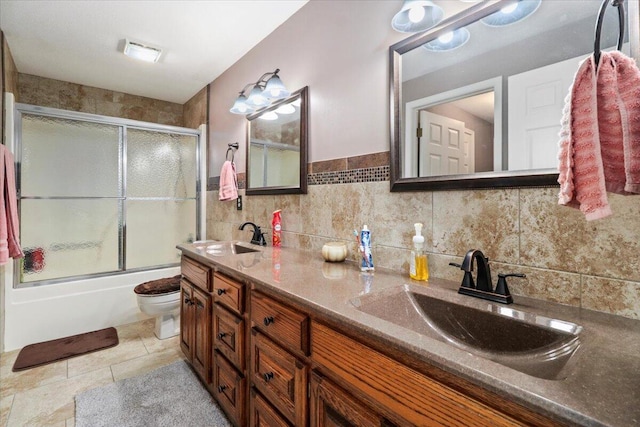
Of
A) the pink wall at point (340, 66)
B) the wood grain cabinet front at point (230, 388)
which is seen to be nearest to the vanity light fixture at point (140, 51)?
the pink wall at point (340, 66)

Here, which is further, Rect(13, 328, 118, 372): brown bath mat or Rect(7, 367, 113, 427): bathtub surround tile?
Rect(13, 328, 118, 372): brown bath mat

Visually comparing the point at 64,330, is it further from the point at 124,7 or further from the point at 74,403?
the point at 124,7

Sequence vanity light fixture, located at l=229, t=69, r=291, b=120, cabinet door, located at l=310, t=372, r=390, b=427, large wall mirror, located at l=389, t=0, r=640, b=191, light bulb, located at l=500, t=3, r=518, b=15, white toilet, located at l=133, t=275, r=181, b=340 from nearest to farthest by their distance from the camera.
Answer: cabinet door, located at l=310, t=372, r=390, b=427 < large wall mirror, located at l=389, t=0, r=640, b=191 < light bulb, located at l=500, t=3, r=518, b=15 < vanity light fixture, located at l=229, t=69, r=291, b=120 < white toilet, located at l=133, t=275, r=181, b=340

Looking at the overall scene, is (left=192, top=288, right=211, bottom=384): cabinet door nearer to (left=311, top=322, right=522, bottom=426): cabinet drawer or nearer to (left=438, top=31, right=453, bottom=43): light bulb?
(left=311, top=322, right=522, bottom=426): cabinet drawer

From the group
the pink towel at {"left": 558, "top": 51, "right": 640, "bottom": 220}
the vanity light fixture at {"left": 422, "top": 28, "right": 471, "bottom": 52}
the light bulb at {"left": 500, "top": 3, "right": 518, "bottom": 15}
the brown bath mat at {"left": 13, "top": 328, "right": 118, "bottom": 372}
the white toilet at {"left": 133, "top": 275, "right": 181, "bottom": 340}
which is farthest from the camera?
the white toilet at {"left": 133, "top": 275, "right": 181, "bottom": 340}

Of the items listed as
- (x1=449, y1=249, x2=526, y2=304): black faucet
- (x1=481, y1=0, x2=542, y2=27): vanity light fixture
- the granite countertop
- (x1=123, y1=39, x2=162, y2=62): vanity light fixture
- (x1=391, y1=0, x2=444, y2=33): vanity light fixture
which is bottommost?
the granite countertop

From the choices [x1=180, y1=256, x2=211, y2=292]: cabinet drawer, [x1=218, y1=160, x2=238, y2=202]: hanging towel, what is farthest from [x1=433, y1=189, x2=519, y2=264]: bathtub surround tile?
[x1=218, y1=160, x2=238, y2=202]: hanging towel

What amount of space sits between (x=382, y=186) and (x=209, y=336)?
1.20 metres

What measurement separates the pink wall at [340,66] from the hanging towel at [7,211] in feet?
5.91

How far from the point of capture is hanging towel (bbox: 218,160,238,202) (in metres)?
2.57

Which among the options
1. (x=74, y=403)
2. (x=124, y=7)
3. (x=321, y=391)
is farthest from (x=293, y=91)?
(x=74, y=403)

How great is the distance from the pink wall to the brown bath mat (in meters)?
2.22

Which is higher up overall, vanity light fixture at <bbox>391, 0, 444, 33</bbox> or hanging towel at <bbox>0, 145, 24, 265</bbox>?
vanity light fixture at <bbox>391, 0, 444, 33</bbox>

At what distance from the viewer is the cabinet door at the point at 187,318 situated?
1.85 metres
